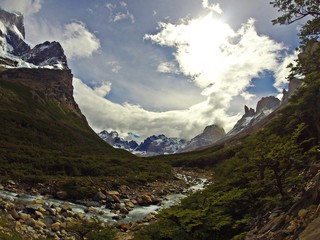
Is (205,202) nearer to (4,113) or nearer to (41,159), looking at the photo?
(41,159)

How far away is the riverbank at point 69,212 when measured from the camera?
23714 mm

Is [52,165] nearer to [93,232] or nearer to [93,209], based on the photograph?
[93,209]

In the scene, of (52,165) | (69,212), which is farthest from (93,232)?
(52,165)

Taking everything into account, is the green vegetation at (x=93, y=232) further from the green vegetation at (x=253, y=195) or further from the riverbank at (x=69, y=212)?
the green vegetation at (x=253, y=195)

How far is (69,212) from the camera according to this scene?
3042 centimetres

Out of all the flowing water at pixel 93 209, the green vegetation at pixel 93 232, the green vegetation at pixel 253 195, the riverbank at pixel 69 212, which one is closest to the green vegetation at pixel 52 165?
the riverbank at pixel 69 212

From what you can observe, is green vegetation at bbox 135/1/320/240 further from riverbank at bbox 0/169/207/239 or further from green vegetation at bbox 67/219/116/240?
riverbank at bbox 0/169/207/239

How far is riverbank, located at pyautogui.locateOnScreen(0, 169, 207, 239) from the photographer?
77.8 feet

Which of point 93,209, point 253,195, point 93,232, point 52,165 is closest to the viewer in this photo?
point 93,232

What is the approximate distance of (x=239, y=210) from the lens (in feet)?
60.4

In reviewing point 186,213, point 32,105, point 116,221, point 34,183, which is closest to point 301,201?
point 186,213

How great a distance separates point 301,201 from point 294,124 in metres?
18.2

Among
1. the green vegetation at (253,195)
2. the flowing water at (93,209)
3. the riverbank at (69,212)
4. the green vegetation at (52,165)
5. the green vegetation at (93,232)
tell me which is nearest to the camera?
the green vegetation at (253,195)

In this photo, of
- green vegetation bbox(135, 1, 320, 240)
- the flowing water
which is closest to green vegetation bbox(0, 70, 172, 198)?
the flowing water
